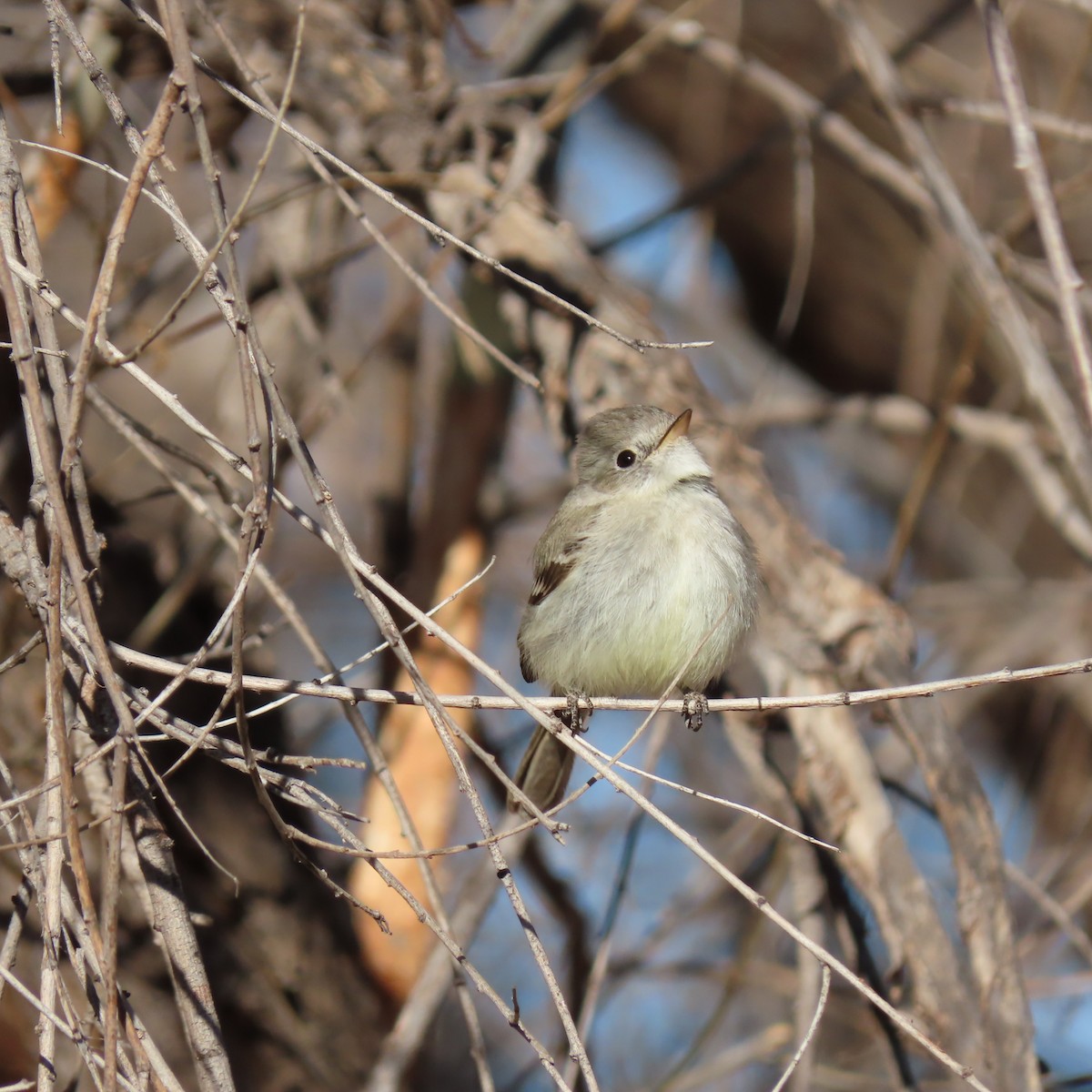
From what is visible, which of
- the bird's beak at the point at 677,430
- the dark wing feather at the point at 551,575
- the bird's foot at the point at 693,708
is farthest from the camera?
the dark wing feather at the point at 551,575

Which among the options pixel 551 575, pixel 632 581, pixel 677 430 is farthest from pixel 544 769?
pixel 677 430

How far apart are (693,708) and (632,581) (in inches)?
20.9

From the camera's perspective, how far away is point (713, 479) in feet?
13.9

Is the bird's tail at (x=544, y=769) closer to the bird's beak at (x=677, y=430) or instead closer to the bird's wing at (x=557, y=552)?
the bird's wing at (x=557, y=552)

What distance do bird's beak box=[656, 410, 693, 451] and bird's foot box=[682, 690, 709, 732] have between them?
2.69ft

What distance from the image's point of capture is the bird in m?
3.63

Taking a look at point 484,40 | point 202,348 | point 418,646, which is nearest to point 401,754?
point 418,646

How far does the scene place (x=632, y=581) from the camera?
3.73m

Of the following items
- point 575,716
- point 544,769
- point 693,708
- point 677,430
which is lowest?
point 544,769

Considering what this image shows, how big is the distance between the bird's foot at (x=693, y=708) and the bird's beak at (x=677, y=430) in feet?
2.69

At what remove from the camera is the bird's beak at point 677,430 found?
3836 millimetres

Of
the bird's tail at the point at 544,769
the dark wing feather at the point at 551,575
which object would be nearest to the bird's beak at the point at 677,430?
the dark wing feather at the point at 551,575

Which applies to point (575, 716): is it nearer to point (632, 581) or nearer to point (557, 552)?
point (632, 581)

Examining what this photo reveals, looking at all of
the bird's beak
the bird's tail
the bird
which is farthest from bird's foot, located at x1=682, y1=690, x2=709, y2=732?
the bird's beak
